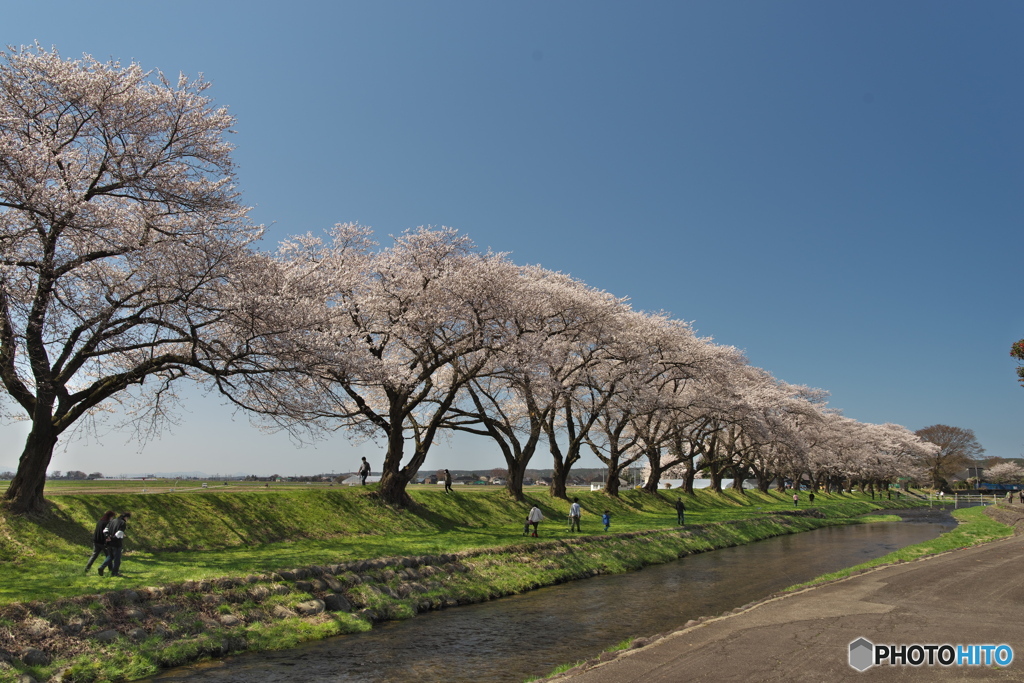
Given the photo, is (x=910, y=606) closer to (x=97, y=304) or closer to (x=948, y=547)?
(x=948, y=547)

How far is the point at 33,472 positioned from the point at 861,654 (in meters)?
21.9

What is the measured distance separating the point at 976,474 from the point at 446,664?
107m

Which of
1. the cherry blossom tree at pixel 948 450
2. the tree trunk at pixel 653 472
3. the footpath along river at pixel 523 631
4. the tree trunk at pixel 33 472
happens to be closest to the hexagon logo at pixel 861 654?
the footpath along river at pixel 523 631

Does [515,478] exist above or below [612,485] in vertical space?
above

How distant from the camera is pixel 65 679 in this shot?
37.4 feet

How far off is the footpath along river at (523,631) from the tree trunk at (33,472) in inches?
374

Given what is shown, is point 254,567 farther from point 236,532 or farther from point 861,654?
point 861,654

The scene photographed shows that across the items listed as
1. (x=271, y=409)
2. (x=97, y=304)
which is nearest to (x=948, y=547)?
(x=271, y=409)

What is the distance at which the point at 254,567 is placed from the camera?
17.8 metres

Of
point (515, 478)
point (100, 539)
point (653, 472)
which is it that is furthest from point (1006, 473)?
point (100, 539)

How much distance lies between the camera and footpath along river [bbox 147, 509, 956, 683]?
1266cm

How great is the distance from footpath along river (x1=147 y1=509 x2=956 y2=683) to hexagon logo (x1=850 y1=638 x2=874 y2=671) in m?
5.39

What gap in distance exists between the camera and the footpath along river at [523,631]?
12.7 meters

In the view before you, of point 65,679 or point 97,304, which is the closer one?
point 65,679
